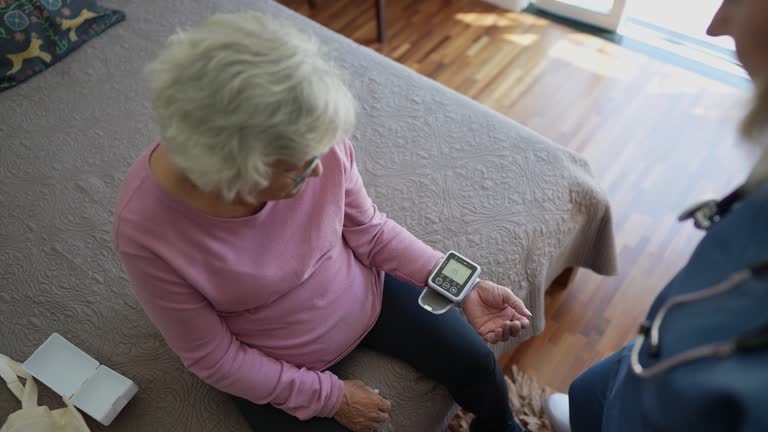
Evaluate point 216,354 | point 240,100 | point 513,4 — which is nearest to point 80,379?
point 216,354

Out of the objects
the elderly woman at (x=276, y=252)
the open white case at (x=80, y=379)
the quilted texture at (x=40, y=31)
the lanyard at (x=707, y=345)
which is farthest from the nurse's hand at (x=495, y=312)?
the quilted texture at (x=40, y=31)

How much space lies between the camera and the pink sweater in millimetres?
795

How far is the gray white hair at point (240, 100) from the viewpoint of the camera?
653 mm

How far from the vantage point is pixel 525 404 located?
1.43 meters

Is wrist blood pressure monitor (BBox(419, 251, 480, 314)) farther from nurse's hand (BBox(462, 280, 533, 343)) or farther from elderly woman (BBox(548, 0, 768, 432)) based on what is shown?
elderly woman (BBox(548, 0, 768, 432))

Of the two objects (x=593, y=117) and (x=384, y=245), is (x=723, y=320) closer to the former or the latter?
(x=384, y=245)

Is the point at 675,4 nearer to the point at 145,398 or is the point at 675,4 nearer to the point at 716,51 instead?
the point at 716,51

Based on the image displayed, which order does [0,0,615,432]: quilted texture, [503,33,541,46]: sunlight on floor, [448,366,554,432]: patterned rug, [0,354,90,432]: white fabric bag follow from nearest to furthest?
[0,354,90,432]: white fabric bag, [0,0,615,432]: quilted texture, [448,366,554,432]: patterned rug, [503,33,541,46]: sunlight on floor

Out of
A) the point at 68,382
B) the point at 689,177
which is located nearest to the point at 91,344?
the point at 68,382

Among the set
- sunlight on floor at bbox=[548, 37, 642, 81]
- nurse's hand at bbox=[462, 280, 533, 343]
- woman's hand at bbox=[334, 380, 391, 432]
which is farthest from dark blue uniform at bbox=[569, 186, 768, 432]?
sunlight on floor at bbox=[548, 37, 642, 81]

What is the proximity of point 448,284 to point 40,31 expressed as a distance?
1.55 metres

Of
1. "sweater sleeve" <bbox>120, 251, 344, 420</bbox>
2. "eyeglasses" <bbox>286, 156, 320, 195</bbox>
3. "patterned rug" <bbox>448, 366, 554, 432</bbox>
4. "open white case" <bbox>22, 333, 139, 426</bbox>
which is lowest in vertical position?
"patterned rug" <bbox>448, 366, 554, 432</bbox>

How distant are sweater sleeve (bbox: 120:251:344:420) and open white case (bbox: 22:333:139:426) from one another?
243 mm

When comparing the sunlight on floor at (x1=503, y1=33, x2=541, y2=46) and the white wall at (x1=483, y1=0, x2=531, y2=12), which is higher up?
the white wall at (x1=483, y1=0, x2=531, y2=12)
